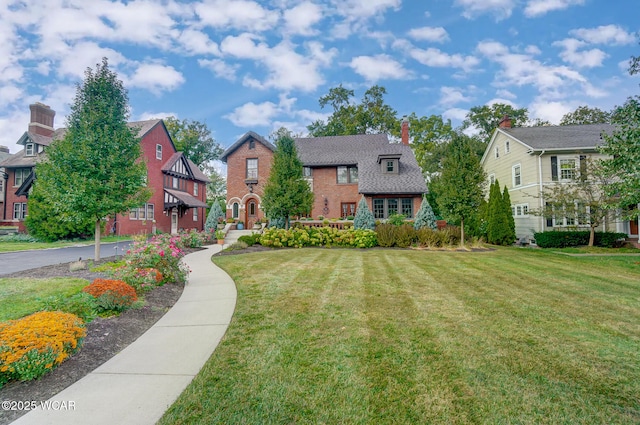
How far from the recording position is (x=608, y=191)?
35.5 feet

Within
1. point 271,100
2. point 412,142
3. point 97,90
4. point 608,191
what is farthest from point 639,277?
point 412,142

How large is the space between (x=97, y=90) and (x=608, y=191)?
58.1 ft

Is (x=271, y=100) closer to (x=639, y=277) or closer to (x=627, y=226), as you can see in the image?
(x=639, y=277)

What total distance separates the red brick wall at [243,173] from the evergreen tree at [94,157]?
46.9 feet

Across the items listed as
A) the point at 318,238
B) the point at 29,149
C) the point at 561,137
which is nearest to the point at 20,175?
the point at 29,149

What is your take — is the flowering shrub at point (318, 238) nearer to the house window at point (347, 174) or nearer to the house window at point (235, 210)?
the house window at point (347, 174)

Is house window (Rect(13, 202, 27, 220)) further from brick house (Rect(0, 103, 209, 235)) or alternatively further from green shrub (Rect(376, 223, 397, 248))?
green shrub (Rect(376, 223, 397, 248))

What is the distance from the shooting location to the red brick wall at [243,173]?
80.4 feet

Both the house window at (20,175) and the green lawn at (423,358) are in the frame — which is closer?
the green lawn at (423,358)

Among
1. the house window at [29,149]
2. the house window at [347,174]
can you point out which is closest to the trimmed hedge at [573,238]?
the house window at [347,174]

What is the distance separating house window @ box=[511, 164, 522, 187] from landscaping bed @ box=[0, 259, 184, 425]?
23740mm

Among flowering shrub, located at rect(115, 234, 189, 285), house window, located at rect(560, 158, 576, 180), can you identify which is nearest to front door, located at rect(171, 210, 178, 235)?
flowering shrub, located at rect(115, 234, 189, 285)

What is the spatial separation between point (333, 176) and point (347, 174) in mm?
1132

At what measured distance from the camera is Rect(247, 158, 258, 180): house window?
24.8 metres
